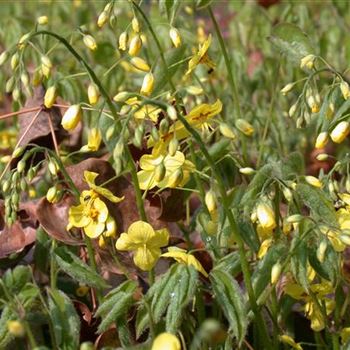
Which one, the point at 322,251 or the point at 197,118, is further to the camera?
the point at 197,118

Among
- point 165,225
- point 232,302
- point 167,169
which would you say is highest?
point 167,169

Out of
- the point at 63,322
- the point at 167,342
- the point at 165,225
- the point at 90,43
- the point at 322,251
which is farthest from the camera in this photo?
the point at 165,225

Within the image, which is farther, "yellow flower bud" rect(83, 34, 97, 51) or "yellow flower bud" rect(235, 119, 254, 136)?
"yellow flower bud" rect(83, 34, 97, 51)

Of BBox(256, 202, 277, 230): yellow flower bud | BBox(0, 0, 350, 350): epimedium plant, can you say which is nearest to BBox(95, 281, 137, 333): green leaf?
BBox(0, 0, 350, 350): epimedium plant

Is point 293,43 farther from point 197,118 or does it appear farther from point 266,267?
point 266,267

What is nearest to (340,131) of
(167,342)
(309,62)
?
(309,62)

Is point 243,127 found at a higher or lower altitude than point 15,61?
lower

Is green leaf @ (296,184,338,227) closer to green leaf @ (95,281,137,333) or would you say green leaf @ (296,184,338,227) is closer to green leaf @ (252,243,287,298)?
green leaf @ (252,243,287,298)

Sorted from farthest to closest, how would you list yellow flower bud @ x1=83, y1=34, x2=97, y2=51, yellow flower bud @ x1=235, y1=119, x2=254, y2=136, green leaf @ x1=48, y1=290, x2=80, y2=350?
yellow flower bud @ x1=83, y1=34, x2=97, y2=51
yellow flower bud @ x1=235, y1=119, x2=254, y2=136
green leaf @ x1=48, y1=290, x2=80, y2=350

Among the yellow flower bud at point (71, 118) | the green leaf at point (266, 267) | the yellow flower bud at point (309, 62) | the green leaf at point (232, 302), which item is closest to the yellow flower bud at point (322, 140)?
the yellow flower bud at point (309, 62)
